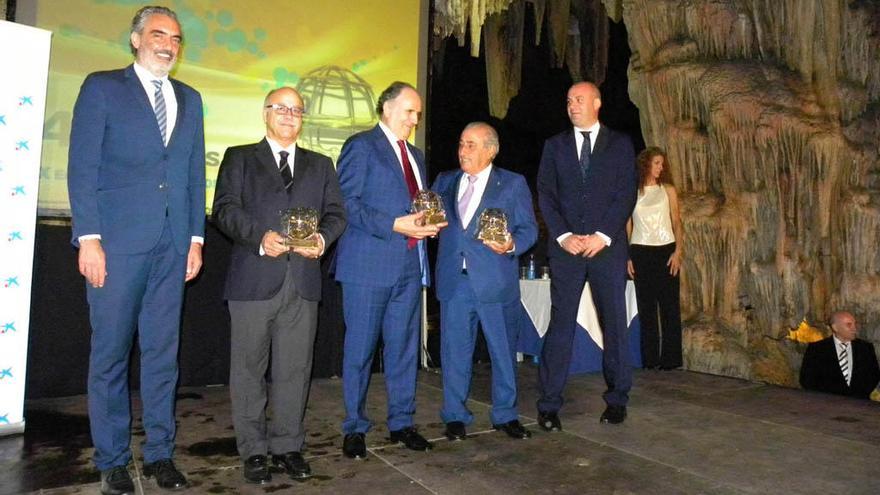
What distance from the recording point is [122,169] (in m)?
2.31

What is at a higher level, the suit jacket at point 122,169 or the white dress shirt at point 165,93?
the white dress shirt at point 165,93

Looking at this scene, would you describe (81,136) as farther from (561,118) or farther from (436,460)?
(561,118)

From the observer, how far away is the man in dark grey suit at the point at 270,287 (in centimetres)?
242

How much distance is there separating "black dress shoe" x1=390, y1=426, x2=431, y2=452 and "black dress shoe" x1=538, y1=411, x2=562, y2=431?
662 mm

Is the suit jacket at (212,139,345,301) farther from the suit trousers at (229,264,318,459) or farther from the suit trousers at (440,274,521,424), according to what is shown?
the suit trousers at (440,274,521,424)

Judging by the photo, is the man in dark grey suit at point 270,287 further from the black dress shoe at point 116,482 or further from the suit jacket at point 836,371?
the suit jacket at point 836,371

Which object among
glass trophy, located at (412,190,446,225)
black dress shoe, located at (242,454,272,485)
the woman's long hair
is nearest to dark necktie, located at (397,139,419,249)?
glass trophy, located at (412,190,446,225)

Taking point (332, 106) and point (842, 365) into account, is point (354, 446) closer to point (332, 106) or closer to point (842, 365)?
point (332, 106)

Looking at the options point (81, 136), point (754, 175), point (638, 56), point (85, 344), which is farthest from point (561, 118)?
point (81, 136)

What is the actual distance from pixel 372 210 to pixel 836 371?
3775 millimetres

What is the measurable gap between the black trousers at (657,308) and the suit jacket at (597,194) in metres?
1.92

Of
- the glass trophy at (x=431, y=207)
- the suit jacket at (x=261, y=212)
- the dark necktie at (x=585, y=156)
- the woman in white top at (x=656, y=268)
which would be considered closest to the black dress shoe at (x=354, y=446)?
the suit jacket at (x=261, y=212)

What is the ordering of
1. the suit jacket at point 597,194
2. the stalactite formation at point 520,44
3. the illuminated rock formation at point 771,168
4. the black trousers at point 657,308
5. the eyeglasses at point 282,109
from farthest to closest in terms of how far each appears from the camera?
the stalactite formation at point 520,44, the illuminated rock formation at point 771,168, the black trousers at point 657,308, the suit jacket at point 597,194, the eyeglasses at point 282,109

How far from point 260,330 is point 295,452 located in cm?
52
